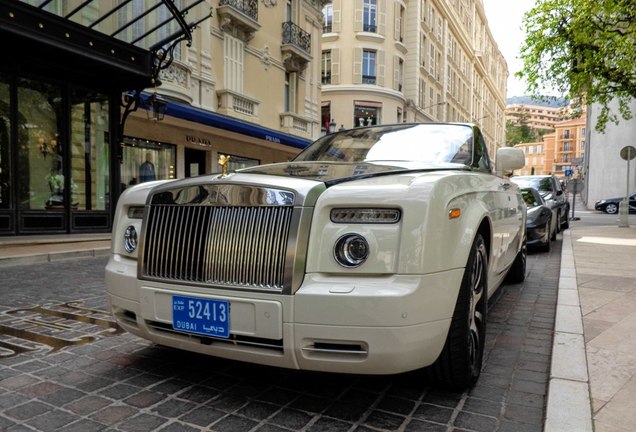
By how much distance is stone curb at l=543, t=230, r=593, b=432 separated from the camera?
2229 mm

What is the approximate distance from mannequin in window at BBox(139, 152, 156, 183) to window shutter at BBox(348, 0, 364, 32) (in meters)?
21.2

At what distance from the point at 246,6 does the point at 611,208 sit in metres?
23.1

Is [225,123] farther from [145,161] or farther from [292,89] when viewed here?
[292,89]

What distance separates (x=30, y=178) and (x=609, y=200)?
94.6ft

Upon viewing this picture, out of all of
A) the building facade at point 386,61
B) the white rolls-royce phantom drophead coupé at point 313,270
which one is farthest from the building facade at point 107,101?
the building facade at point 386,61

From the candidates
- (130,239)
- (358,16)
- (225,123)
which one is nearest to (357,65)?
(358,16)

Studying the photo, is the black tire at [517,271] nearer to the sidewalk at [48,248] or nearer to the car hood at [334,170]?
the car hood at [334,170]

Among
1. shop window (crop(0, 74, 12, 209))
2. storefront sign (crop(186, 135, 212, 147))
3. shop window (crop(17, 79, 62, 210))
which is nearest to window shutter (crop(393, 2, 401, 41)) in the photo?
storefront sign (crop(186, 135, 212, 147))

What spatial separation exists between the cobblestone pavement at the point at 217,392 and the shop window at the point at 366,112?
2847 centimetres

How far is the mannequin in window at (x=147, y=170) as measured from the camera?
13812 mm

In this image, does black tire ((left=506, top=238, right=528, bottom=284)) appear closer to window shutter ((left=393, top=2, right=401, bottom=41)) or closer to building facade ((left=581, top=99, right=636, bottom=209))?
building facade ((left=581, top=99, right=636, bottom=209))

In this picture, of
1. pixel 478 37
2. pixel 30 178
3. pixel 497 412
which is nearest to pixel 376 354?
pixel 497 412

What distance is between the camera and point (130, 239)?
2.81 metres

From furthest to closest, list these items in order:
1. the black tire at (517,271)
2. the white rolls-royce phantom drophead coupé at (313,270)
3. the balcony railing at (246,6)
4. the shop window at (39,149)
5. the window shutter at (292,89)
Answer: the window shutter at (292,89), the balcony railing at (246,6), the shop window at (39,149), the black tire at (517,271), the white rolls-royce phantom drophead coupé at (313,270)
